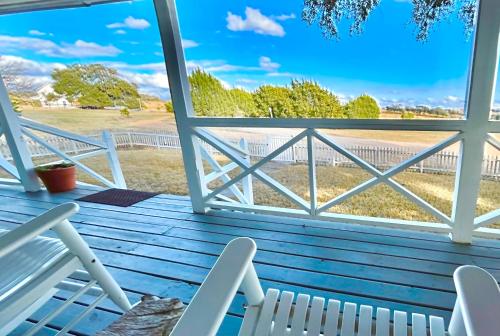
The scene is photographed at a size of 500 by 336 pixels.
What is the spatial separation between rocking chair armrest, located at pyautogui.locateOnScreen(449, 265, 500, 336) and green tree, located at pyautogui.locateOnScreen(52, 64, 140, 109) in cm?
322

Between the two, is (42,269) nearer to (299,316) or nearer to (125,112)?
(299,316)

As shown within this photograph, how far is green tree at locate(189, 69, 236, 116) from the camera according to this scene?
237 cm

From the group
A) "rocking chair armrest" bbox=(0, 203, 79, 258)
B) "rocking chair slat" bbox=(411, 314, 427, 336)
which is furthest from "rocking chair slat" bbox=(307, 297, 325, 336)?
"rocking chair armrest" bbox=(0, 203, 79, 258)

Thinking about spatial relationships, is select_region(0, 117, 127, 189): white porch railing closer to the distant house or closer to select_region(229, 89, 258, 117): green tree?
the distant house

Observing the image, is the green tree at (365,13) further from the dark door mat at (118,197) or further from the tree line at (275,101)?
the dark door mat at (118,197)

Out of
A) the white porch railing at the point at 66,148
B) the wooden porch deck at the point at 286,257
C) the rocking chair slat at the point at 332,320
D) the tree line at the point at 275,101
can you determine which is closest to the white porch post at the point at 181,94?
the tree line at the point at 275,101

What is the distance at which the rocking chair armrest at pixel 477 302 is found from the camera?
1.89 feet

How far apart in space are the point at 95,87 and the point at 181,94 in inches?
61.5

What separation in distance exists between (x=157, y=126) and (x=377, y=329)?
3.28 m

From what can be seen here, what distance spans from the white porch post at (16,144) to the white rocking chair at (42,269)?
8.25 feet

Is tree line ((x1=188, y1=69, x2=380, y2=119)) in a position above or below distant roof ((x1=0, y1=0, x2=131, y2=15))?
below

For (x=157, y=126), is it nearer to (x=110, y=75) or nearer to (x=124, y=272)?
(x=110, y=75)

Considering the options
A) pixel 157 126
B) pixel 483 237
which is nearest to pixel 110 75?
pixel 157 126

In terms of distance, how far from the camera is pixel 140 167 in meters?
4.32
